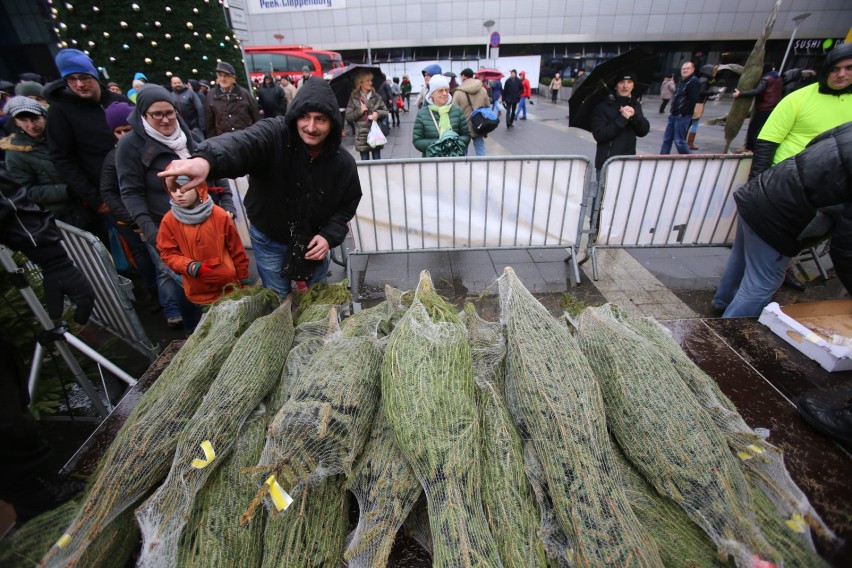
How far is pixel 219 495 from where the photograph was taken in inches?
55.5

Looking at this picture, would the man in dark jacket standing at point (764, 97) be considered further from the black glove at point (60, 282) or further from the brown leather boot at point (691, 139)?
the black glove at point (60, 282)

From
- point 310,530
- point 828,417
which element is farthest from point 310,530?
point 828,417

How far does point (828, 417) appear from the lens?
179cm

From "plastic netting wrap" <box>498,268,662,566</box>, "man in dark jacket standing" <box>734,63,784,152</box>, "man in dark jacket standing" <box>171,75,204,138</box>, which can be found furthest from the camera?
"man in dark jacket standing" <box>734,63,784,152</box>

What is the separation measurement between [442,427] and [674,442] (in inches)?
33.8

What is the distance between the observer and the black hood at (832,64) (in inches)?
137


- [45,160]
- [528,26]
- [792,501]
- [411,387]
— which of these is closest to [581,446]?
[411,387]

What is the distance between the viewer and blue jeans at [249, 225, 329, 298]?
315 cm

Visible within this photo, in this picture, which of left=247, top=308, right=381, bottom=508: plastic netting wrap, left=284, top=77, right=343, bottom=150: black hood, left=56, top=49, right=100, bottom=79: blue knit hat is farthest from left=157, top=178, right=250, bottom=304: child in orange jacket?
left=56, top=49, right=100, bottom=79: blue knit hat

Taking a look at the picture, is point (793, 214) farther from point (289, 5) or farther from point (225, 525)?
point (289, 5)

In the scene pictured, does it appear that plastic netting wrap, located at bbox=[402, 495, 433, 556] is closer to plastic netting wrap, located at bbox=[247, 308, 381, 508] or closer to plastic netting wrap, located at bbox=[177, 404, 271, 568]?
plastic netting wrap, located at bbox=[247, 308, 381, 508]

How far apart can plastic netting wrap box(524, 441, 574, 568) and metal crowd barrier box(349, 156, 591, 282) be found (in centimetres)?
390

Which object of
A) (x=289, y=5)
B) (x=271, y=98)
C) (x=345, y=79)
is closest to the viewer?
(x=345, y=79)

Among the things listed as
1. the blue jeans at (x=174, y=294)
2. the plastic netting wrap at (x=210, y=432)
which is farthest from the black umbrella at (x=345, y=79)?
the plastic netting wrap at (x=210, y=432)
